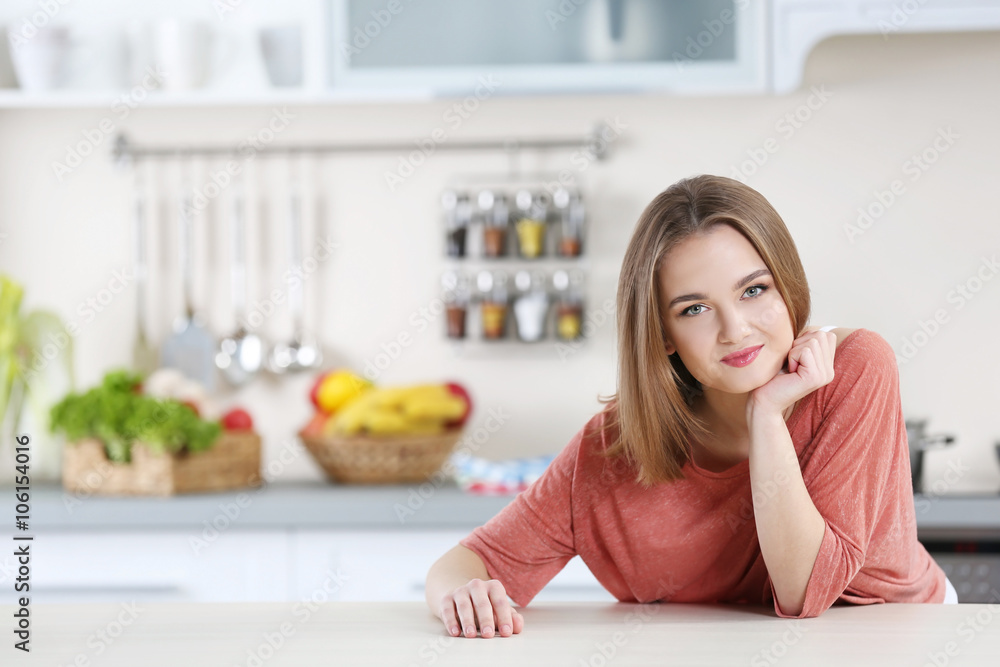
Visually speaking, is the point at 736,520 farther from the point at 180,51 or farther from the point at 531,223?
the point at 180,51

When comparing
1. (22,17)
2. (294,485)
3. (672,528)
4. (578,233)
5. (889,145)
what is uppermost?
(22,17)

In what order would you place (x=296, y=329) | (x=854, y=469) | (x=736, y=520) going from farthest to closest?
(x=296, y=329), (x=736, y=520), (x=854, y=469)

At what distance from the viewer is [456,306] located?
7.50 ft

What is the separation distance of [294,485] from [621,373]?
127 centimetres

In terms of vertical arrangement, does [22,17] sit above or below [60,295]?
above

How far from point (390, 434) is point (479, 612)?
45.2 inches

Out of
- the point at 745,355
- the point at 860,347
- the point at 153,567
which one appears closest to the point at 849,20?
the point at 860,347

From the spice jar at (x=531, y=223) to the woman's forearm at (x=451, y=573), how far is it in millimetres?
1197

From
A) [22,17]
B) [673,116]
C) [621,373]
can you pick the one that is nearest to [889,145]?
[673,116]

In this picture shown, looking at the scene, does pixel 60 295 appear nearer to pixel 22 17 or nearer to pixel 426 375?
pixel 22 17

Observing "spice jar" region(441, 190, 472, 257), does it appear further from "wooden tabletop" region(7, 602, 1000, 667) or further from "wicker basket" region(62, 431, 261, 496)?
"wooden tabletop" region(7, 602, 1000, 667)

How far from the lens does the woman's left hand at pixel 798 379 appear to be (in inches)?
40.3

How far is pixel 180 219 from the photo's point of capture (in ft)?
7.84

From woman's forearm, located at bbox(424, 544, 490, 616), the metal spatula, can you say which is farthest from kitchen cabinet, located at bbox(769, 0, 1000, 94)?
the metal spatula
